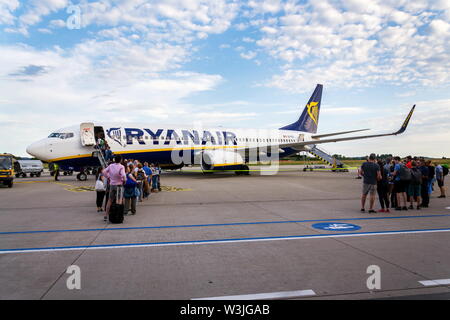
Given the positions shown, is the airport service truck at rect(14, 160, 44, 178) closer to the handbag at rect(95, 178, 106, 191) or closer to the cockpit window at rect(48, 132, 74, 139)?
the cockpit window at rect(48, 132, 74, 139)

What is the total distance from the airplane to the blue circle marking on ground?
13.3 meters

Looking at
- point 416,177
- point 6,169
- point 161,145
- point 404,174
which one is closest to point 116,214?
point 404,174

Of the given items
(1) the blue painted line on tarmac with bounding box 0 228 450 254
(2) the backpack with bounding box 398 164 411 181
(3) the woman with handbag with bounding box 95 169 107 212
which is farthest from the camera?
(2) the backpack with bounding box 398 164 411 181

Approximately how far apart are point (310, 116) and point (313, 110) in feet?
2.53

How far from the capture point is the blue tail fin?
Answer: 111ft

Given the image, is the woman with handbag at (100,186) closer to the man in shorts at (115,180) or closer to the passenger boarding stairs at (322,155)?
the man in shorts at (115,180)

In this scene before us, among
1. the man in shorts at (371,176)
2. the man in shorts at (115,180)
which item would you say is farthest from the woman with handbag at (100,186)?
the man in shorts at (371,176)

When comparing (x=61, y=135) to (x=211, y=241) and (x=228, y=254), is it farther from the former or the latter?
(x=228, y=254)

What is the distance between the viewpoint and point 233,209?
33.8 feet

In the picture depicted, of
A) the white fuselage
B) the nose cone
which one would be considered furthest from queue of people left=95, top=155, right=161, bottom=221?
the nose cone

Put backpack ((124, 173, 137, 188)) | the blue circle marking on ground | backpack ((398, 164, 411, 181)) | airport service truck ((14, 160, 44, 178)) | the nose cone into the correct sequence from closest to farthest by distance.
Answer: the blue circle marking on ground, backpack ((124, 173, 137, 188)), backpack ((398, 164, 411, 181)), the nose cone, airport service truck ((14, 160, 44, 178))
